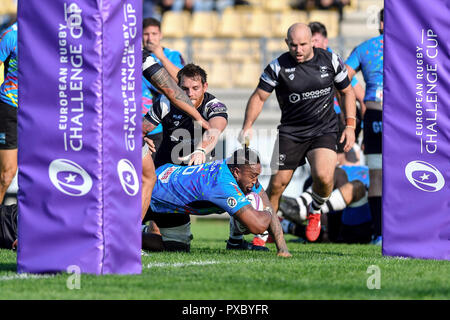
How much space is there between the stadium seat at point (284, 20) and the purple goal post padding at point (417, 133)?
39.0 feet

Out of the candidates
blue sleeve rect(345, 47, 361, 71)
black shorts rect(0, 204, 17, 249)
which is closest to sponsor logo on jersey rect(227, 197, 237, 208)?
black shorts rect(0, 204, 17, 249)

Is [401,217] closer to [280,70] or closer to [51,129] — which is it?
[280,70]

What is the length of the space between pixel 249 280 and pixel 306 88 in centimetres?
355

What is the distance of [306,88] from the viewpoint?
852 cm

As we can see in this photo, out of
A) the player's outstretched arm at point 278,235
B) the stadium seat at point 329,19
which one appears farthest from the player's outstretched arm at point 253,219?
the stadium seat at point 329,19

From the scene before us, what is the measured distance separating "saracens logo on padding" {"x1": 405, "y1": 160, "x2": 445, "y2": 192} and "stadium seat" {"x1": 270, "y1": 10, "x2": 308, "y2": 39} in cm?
1210

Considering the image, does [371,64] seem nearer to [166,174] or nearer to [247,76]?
[166,174]

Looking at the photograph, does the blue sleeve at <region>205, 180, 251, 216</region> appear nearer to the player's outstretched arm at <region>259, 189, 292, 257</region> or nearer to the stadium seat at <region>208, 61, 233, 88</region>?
the player's outstretched arm at <region>259, 189, 292, 257</region>

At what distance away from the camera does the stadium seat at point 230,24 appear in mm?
19625

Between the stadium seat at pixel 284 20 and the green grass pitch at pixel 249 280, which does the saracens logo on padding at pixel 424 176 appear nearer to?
the green grass pitch at pixel 249 280

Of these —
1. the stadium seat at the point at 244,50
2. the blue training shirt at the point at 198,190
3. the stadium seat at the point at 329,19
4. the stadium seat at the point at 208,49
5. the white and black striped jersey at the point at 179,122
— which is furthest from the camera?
the stadium seat at the point at 329,19

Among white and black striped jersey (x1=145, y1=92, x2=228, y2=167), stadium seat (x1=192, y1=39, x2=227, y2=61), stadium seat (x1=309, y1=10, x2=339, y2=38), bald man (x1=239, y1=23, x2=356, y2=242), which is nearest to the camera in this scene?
white and black striped jersey (x1=145, y1=92, x2=228, y2=167)

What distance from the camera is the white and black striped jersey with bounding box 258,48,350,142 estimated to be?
8492 millimetres

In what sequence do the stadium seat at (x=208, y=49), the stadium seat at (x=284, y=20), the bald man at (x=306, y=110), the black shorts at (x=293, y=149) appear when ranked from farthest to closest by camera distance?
the stadium seat at (x=284, y=20), the stadium seat at (x=208, y=49), the black shorts at (x=293, y=149), the bald man at (x=306, y=110)
